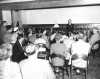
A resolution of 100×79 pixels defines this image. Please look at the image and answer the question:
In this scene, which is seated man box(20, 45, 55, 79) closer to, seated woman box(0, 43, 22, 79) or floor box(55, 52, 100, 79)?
seated woman box(0, 43, 22, 79)

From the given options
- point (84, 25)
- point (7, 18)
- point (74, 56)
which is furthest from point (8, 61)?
point (7, 18)

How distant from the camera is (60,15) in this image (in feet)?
27.3

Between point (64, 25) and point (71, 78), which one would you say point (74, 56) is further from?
point (64, 25)

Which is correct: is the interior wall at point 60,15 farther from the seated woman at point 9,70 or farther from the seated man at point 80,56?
the seated woman at point 9,70

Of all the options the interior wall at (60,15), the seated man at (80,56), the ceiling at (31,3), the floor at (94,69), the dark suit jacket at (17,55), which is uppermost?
the ceiling at (31,3)

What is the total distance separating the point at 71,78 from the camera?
345cm

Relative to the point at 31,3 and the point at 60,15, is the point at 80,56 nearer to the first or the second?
the point at 31,3

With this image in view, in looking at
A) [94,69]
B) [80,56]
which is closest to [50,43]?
[94,69]

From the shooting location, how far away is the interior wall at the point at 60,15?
7.77m

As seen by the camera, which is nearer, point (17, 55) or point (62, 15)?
point (17, 55)

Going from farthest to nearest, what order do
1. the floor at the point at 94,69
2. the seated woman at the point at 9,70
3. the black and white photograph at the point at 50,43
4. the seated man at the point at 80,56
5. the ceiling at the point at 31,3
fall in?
the ceiling at the point at 31,3 < the floor at the point at 94,69 < the seated man at the point at 80,56 < the black and white photograph at the point at 50,43 < the seated woman at the point at 9,70

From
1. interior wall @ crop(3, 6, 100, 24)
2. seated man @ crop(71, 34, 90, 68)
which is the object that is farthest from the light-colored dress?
interior wall @ crop(3, 6, 100, 24)

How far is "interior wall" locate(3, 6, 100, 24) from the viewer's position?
7.77 meters

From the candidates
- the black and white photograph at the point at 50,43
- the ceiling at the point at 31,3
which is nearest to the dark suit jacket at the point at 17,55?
the black and white photograph at the point at 50,43
